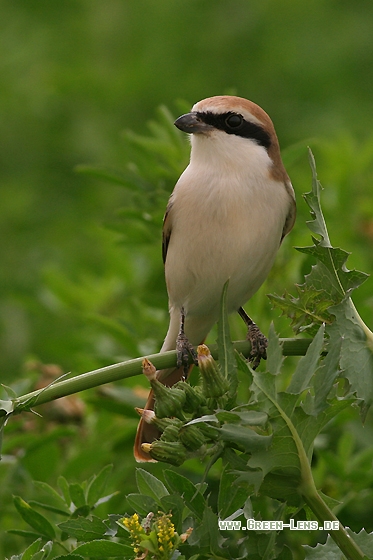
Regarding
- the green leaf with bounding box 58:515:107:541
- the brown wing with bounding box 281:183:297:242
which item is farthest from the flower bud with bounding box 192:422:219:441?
the brown wing with bounding box 281:183:297:242

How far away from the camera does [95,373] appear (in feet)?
6.02

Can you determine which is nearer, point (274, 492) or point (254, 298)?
point (274, 492)

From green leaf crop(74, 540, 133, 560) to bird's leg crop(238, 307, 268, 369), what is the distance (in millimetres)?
1073

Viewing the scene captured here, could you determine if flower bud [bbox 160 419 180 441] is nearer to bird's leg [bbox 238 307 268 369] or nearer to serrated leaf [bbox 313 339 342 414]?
serrated leaf [bbox 313 339 342 414]

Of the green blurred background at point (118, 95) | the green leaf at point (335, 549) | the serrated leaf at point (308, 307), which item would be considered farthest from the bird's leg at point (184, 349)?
the green blurred background at point (118, 95)

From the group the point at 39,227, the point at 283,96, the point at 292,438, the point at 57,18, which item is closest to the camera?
the point at 292,438

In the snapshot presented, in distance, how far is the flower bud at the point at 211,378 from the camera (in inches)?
69.3

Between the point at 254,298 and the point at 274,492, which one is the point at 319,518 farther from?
the point at 254,298

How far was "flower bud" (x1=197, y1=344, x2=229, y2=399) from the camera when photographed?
1.76 metres

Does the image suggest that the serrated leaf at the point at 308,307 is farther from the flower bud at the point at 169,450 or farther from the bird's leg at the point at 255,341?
the bird's leg at the point at 255,341

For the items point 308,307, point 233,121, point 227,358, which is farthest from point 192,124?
point 227,358

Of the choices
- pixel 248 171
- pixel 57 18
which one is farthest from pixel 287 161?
pixel 57 18

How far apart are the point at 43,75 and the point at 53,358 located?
3.90 m

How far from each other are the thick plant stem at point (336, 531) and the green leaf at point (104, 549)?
0.38 metres
